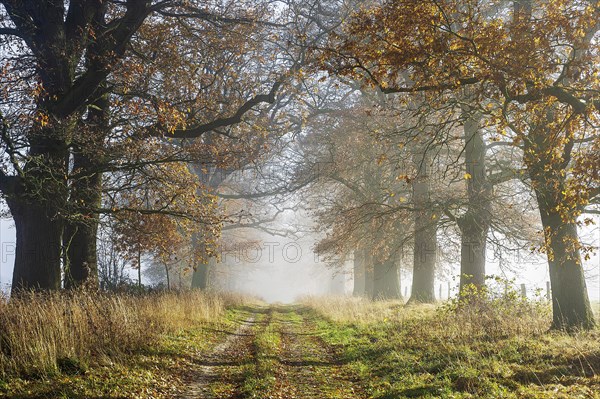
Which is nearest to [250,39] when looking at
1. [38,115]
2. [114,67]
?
[114,67]

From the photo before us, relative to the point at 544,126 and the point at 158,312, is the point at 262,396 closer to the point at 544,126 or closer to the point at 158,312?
the point at 158,312

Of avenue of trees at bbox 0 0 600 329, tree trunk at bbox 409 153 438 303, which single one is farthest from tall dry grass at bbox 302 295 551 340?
tree trunk at bbox 409 153 438 303

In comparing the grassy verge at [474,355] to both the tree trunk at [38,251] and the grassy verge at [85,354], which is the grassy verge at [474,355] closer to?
the grassy verge at [85,354]

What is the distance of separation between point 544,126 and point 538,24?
2.67 meters

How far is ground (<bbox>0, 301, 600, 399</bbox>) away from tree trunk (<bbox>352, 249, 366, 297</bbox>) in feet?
42.2

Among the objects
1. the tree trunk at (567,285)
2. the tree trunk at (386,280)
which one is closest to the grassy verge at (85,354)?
the tree trunk at (567,285)

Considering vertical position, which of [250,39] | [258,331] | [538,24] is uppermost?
[250,39]

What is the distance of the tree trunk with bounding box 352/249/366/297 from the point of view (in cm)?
2533

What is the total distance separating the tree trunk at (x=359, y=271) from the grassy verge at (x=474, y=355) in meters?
12.0

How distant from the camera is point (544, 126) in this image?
9.45 meters

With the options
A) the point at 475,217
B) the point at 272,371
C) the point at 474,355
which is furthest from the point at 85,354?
the point at 475,217

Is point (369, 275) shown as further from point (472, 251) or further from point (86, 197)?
point (86, 197)

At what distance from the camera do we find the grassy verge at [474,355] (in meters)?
6.43

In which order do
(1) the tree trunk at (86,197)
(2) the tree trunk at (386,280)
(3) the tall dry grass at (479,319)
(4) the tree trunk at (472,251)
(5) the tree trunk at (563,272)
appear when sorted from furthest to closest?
(2) the tree trunk at (386,280)
(4) the tree trunk at (472,251)
(1) the tree trunk at (86,197)
(3) the tall dry grass at (479,319)
(5) the tree trunk at (563,272)
